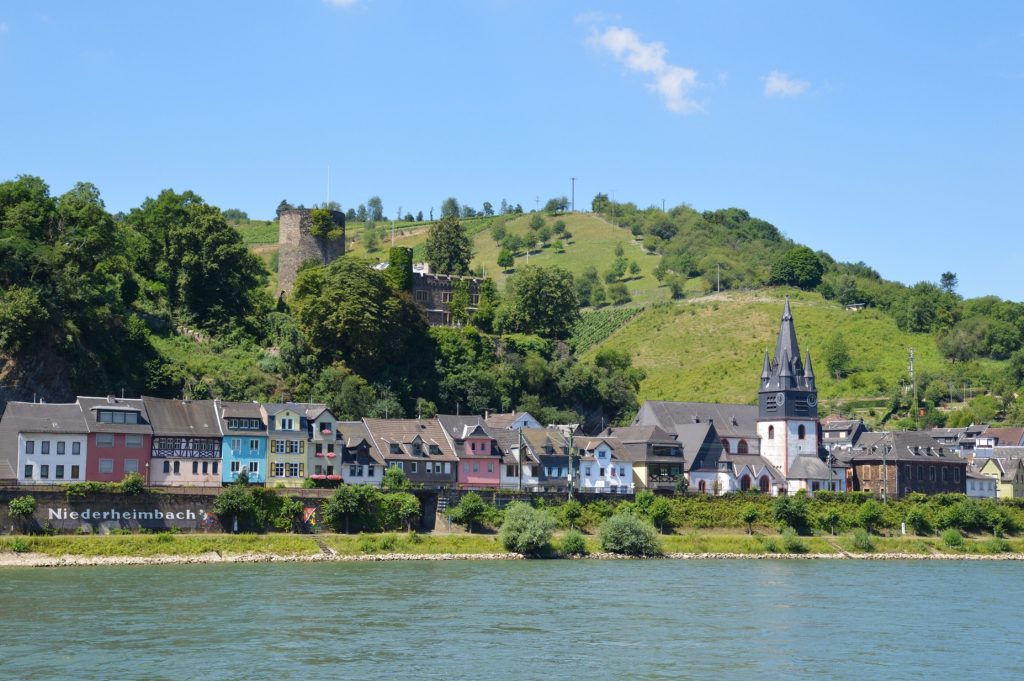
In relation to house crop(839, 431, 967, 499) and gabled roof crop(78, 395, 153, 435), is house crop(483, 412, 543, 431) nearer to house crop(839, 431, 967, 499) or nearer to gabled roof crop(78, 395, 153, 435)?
gabled roof crop(78, 395, 153, 435)

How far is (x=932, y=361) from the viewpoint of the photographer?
466ft

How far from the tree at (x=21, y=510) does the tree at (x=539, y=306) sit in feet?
181

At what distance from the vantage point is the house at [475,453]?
8575 centimetres

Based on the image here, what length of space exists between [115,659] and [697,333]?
4717 inches

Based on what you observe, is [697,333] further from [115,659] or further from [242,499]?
[115,659]

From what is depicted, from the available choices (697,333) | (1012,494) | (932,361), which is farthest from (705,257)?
(1012,494)

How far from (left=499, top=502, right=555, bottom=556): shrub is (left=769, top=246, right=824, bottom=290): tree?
104861 mm

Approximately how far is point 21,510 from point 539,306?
195ft

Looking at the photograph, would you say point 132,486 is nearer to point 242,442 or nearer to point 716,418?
point 242,442

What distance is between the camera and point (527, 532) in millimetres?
69875

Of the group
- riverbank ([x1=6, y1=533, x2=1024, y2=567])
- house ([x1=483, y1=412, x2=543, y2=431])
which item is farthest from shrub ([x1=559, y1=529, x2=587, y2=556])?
house ([x1=483, y1=412, x2=543, y2=431])

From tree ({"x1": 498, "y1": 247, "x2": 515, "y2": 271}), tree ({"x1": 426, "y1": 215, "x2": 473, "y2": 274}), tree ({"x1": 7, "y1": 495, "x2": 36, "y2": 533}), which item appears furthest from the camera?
tree ({"x1": 498, "y1": 247, "x2": 515, "y2": 271})

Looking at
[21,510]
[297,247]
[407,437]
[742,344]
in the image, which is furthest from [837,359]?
[21,510]

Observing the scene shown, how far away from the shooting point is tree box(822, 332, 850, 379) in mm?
138500
